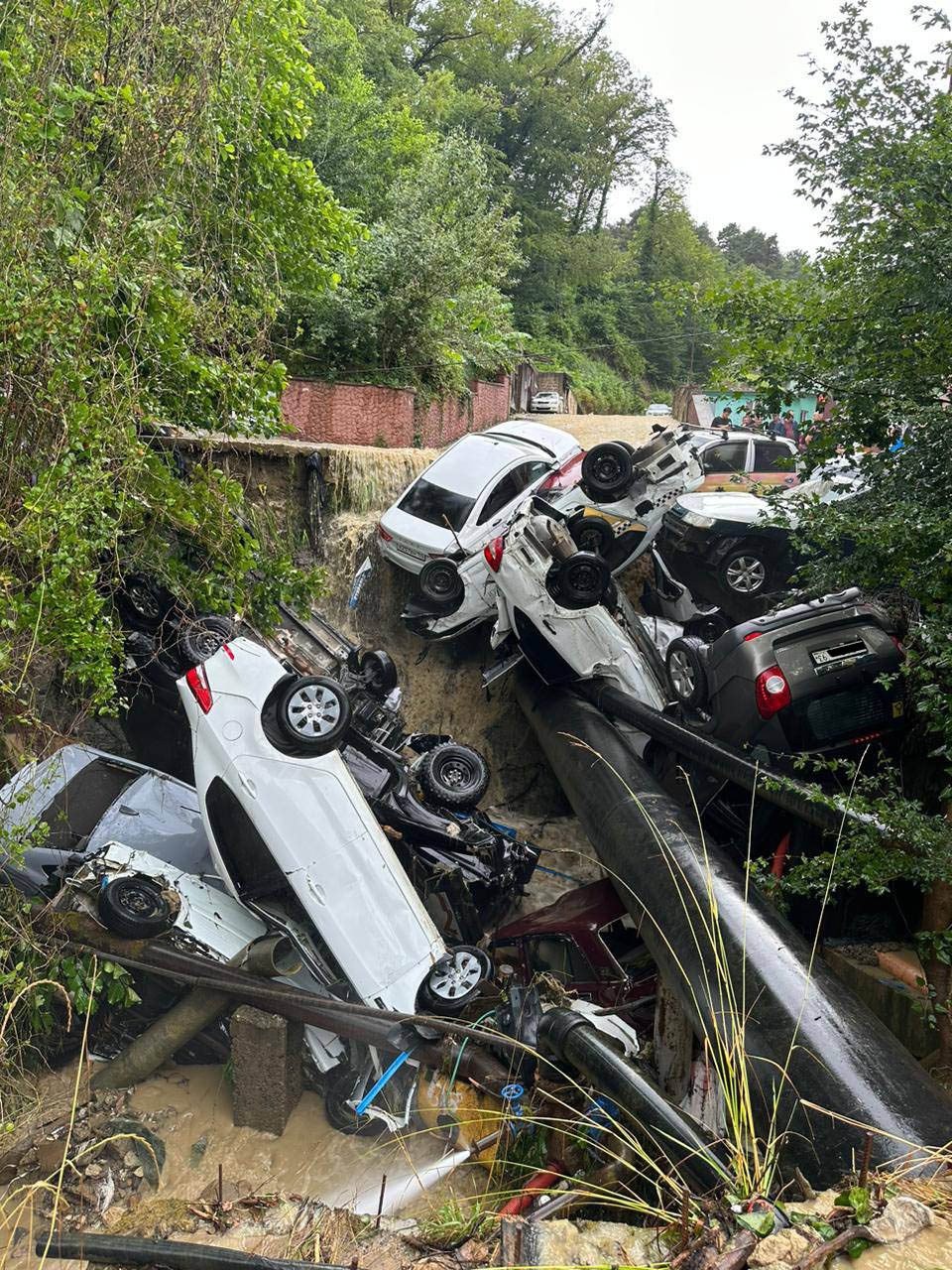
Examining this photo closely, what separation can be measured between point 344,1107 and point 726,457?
10.3 meters

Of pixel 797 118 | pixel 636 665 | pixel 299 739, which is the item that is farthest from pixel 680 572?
pixel 299 739

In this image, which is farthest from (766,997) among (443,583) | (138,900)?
(443,583)

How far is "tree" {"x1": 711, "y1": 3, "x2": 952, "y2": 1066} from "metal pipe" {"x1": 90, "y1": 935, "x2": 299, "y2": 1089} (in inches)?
153

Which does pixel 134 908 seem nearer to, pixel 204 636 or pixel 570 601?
pixel 204 636

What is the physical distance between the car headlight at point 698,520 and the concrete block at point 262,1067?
6.90 meters

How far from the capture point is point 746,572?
34.5 feet

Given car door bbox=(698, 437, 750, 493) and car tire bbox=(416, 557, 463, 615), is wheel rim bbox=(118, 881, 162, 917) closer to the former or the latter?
car tire bbox=(416, 557, 463, 615)

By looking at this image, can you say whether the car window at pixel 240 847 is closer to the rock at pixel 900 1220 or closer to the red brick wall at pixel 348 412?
the rock at pixel 900 1220

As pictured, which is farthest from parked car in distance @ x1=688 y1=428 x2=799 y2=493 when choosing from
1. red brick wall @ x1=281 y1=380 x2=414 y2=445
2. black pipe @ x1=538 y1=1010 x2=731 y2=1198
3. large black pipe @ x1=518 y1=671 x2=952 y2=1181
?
black pipe @ x1=538 y1=1010 x2=731 y2=1198

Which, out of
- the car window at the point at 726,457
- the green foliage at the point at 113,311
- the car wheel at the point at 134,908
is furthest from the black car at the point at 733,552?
the car wheel at the point at 134,908

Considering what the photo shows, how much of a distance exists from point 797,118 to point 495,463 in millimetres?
5268

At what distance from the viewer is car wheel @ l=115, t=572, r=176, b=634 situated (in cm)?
814

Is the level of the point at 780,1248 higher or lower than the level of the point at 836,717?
lower

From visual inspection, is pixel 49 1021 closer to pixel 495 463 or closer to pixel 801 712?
pixel 801 712
